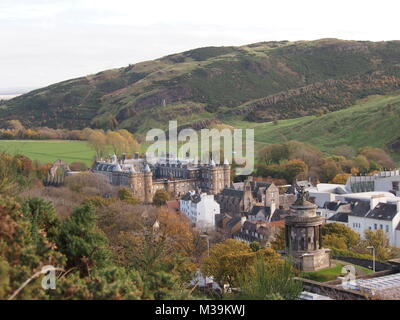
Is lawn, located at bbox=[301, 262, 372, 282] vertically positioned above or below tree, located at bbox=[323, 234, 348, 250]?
above

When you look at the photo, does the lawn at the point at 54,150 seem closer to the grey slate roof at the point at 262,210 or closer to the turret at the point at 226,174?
the turret at the point at 226,174

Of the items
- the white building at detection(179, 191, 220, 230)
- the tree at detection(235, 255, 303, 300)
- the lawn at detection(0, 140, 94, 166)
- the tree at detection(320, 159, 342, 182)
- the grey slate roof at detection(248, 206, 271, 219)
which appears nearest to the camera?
the tree at detection(235, 255, 303, 300)

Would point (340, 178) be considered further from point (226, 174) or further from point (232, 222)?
point (232, 222)

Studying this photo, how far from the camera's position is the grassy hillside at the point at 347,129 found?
127m

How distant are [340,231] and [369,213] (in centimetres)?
867

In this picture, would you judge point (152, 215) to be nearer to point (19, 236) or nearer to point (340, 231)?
point (340, 231)

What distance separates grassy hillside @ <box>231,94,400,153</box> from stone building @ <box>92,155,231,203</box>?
36.3 meters

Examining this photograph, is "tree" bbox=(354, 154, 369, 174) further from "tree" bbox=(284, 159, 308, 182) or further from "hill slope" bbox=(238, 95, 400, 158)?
"hill slope" bbox=(238, 95, 400, 158)

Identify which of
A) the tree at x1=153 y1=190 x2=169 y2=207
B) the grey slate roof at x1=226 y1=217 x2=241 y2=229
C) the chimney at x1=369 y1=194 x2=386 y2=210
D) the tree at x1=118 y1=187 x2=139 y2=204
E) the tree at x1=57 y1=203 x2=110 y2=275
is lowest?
the grey slate roof at x1=226 y1=217 x2=241 y2=229

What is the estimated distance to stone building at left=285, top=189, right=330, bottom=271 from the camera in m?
33.5

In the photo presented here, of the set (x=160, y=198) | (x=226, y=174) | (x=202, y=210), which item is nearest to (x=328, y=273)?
(x=202, y=210)

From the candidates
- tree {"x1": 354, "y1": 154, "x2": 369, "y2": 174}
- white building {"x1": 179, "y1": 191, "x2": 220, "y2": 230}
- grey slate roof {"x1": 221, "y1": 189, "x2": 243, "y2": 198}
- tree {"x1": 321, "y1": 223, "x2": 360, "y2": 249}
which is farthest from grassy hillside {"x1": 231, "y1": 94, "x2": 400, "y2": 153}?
tree {"x1": 321, "y1": 223, "x2": 360, "y2": 249}

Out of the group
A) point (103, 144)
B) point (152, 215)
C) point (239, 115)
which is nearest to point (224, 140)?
point (103, 144)
